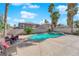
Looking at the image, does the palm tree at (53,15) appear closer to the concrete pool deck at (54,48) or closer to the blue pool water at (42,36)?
the blue pool water at (42,36)

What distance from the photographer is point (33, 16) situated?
4.03 meters

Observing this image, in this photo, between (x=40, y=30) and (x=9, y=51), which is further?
(x=40, y=30)

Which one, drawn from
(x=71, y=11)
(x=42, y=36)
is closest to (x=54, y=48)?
(x=42, y=36)

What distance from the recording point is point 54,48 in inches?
159

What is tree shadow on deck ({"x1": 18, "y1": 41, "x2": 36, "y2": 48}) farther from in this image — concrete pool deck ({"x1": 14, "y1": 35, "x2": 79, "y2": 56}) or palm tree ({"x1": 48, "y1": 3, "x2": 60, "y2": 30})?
palm tree ({"x1": 48, "y1": 3, "x2": 60, "y2": 30})

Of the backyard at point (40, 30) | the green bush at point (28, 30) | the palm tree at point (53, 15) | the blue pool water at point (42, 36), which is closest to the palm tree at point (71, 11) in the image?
the backyard at point (40, 30)

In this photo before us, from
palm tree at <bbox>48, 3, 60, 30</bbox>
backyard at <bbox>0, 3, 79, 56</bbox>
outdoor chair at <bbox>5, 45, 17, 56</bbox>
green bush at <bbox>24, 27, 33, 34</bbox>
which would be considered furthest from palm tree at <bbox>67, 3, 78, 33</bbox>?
outdoor chair at <bbox>5, 45, 17, 56</bbox>

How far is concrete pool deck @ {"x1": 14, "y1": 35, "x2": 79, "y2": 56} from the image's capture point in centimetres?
402

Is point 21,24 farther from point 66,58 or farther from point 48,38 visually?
point 66,58

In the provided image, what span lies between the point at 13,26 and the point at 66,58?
948 millimetres

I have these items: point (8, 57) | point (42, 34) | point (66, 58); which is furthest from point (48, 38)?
point (8, 57)

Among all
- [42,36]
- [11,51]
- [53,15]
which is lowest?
[11,51]

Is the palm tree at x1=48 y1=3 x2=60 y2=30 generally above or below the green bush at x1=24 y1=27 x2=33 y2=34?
above

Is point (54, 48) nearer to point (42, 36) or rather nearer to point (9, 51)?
point (42, 36)
